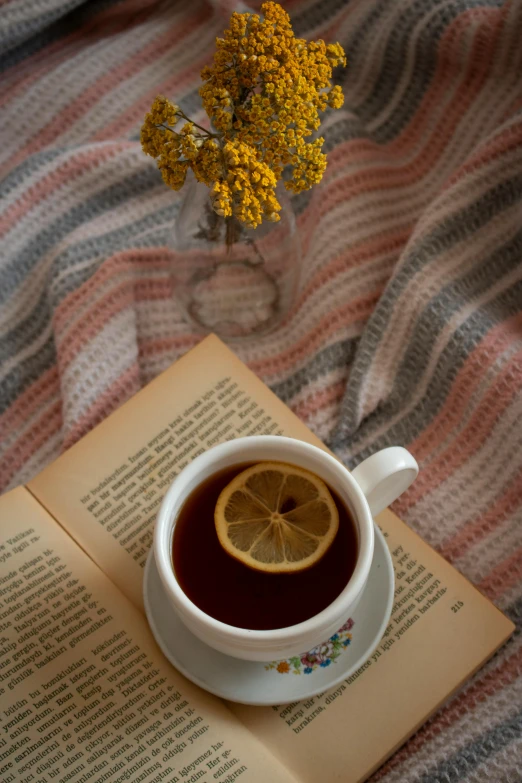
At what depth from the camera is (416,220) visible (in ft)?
2.70

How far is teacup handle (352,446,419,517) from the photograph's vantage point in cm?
56

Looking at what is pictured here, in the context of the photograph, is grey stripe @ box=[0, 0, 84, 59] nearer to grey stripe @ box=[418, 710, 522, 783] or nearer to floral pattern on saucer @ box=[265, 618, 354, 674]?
floral pattern on saucer @ box=[265, 618, 354, 674]

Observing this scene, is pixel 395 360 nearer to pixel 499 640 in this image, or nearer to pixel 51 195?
pixel 499 640

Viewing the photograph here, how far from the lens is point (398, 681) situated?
0.61 m

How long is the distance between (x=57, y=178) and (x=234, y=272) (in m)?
0.22

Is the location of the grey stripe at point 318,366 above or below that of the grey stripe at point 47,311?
below

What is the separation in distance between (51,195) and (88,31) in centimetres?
23

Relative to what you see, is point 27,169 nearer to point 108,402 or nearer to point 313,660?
point 108,402

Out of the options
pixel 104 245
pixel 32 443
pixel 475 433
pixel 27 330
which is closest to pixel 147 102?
pixel 104 245

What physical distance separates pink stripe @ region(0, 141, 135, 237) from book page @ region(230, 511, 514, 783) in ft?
1.58

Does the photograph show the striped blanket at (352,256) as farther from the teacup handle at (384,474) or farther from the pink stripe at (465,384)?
the teacup handle at (384,474)

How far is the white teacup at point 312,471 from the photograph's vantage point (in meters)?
0.52

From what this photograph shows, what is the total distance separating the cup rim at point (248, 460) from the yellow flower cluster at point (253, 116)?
0.54ft

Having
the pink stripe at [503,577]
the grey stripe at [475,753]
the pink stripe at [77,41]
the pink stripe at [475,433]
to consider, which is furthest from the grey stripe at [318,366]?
the pink stripe at [77,41]
